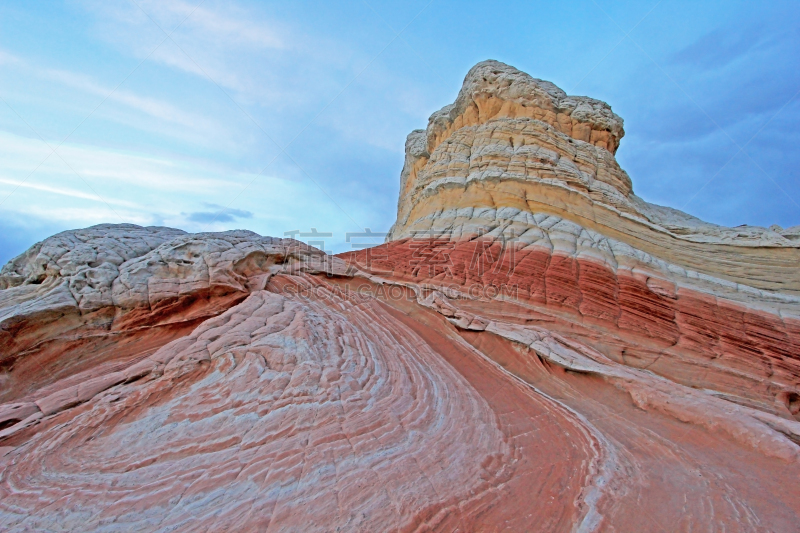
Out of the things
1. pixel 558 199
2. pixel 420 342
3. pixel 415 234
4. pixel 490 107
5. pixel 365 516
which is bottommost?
pixel 365 516

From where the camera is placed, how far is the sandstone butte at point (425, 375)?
3.07 m

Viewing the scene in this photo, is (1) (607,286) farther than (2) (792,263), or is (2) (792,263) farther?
(2) (792,263)

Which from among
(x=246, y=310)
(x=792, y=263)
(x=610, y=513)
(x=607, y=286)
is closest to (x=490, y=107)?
(x=607, y=286)

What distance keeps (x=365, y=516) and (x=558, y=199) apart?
1057 centimetres

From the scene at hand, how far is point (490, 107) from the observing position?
1412 centimetres

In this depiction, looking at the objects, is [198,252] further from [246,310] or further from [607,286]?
[607,286]

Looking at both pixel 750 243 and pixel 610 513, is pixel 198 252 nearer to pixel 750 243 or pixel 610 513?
pixel 610 513

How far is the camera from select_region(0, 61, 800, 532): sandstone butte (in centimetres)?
307

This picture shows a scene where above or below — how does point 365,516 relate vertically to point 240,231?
below

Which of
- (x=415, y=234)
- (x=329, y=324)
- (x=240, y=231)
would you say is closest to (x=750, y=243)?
(x=415, y=234)

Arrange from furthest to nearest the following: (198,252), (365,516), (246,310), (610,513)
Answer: (198,252)
(246,310)
(610,513)
(365,516)

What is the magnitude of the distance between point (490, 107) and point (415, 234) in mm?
6620

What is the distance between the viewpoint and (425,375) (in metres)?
5.43

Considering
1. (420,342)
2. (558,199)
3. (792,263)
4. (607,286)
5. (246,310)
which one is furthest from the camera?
(558,199)
